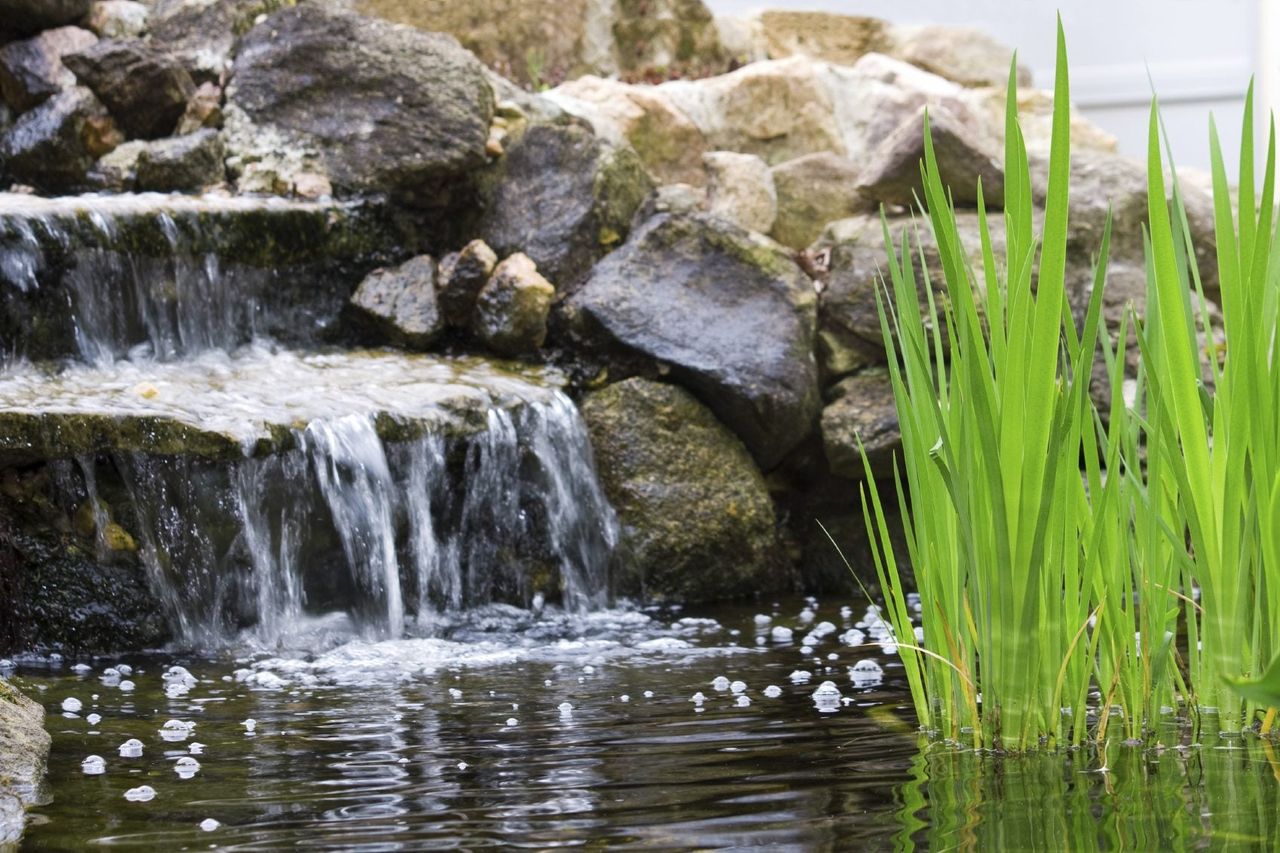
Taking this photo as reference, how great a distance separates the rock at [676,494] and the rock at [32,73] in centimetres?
354

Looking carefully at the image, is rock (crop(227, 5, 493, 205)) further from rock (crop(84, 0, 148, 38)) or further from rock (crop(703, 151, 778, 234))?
rock (crop(703, 151, 778, 234))

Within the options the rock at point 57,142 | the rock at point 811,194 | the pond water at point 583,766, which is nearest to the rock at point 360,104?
the rock at point 57,142

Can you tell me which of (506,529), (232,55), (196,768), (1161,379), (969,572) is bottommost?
(506,529)

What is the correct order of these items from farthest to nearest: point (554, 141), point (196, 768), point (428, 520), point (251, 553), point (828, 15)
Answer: point (828, 15), point (554, 141), point (428, 520), point (251, 553), point (196, 768)

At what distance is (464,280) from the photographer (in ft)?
21.1

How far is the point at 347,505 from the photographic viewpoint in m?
5.17

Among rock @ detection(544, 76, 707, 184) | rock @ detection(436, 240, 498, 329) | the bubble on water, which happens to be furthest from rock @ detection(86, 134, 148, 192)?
the bubble on water

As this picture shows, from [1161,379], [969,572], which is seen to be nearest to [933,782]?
[969,572]

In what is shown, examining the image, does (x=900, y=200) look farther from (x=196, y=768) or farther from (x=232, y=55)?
(x=196, y=768)

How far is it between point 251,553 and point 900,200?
4.04 metres

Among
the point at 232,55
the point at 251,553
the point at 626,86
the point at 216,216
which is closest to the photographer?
the point at 251,553

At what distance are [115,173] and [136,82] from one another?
0.55 meters

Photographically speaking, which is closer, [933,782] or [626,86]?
[933,782]

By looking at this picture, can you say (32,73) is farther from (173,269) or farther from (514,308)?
(514,308)
